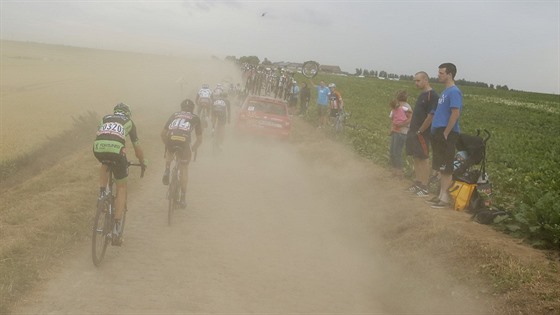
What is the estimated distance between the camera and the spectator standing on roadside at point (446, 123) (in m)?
8.93

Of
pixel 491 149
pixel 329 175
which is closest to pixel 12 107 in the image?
pixel 329 175

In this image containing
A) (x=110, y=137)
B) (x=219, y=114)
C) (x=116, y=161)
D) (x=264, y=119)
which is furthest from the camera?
(x=264, y=119)

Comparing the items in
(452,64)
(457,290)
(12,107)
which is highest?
(452,64)

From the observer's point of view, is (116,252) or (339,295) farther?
(116,252)

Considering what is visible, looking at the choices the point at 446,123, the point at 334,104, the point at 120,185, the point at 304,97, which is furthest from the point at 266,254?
the point at 304,97

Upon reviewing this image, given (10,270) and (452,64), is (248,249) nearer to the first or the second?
(10,270)

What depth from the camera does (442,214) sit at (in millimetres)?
8930

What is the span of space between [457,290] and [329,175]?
311 inches

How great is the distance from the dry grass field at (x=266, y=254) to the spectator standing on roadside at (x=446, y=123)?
81 cm

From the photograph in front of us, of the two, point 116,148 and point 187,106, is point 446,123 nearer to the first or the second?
point 187,106

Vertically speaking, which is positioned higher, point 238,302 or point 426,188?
point 426,188

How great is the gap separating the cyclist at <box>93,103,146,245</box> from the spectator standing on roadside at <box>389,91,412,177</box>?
6.90m

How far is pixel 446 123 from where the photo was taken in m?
9.13

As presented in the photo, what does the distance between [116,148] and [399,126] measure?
24.4 ft
